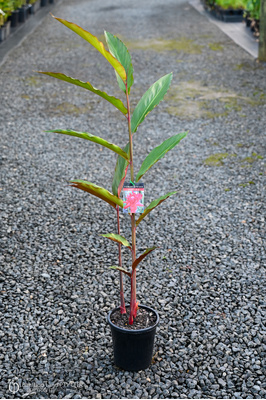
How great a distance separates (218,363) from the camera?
2.19 metres

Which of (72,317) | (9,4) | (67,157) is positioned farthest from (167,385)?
(9,4)

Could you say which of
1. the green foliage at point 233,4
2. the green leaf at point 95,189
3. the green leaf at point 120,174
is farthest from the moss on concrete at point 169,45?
the green leaf at point 95,189

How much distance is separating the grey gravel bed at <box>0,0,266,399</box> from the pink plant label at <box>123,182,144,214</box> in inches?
26.8

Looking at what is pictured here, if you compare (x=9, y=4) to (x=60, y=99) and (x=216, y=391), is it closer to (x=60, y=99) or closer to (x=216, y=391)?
(x=60, y=99)

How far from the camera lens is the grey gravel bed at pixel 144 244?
2152 mm

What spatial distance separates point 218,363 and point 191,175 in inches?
79.4

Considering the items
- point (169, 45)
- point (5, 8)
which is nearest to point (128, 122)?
point (169, 45)

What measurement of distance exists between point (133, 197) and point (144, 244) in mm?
1185

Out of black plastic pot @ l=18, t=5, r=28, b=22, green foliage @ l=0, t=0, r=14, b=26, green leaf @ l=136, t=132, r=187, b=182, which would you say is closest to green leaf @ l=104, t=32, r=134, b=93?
green leaf @ l=136, t=132, r=187, b=182

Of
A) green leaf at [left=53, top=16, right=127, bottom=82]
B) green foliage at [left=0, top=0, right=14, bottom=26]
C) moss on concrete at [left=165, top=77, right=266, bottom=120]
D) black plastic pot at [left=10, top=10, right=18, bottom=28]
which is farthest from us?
black plastic pot at [left=10, top=10, right=18, bottom=28]

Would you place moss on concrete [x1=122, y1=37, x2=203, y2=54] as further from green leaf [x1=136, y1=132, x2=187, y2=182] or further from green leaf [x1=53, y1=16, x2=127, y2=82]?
green leaf [x1=53, y1=16, x2=127, y2=82]

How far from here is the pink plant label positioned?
76.4 inches

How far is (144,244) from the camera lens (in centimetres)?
310

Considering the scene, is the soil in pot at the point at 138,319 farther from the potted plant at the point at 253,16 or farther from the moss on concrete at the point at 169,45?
the potted plant at the point at 253,16
